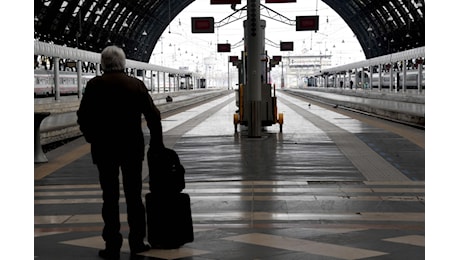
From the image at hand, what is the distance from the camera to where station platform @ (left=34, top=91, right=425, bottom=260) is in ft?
19.7

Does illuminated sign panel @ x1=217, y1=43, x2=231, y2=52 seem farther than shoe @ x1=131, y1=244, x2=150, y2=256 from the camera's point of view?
Yes

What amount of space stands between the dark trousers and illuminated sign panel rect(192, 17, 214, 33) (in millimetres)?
15410

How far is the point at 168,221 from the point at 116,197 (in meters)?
0.52

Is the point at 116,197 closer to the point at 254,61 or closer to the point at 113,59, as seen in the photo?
the point at 113,59

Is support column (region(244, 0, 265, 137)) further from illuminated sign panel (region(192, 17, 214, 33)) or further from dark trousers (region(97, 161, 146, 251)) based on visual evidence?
dark trousers (region(97, 161, 146, 251))

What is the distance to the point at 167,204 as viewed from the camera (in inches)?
242

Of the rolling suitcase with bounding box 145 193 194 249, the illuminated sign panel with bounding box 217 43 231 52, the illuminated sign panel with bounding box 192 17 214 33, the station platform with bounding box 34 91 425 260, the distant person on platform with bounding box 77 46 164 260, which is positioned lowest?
the station platform with bounding box 34 91 425 260

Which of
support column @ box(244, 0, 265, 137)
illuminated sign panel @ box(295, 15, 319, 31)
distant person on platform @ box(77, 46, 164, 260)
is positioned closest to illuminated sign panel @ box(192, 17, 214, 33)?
illuminated sign panel @ box(295, 15, 319, 31)

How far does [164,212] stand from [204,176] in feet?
15.9

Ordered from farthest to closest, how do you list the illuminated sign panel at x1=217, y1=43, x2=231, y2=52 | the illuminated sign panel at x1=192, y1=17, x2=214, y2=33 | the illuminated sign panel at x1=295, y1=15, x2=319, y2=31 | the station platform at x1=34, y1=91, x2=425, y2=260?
the illuminated sign panel at x1=217, y1=43, x2=231, y2=52
the illuminated sign panel at x1=295, y1=15, x2=319, y2=31
the illuminated sign panel at x1=192, y1=17, x2=214, y2=33
the station platform at x1=34, y1=91, x2=425, y2=260

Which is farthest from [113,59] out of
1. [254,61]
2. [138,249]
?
[254,61]

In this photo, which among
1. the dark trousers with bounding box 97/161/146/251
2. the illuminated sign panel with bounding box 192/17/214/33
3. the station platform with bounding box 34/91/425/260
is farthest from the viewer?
the illuminated sign panel with bounding box 192/17/214/33

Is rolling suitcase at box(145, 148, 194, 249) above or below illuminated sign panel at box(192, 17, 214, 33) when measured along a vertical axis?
below
